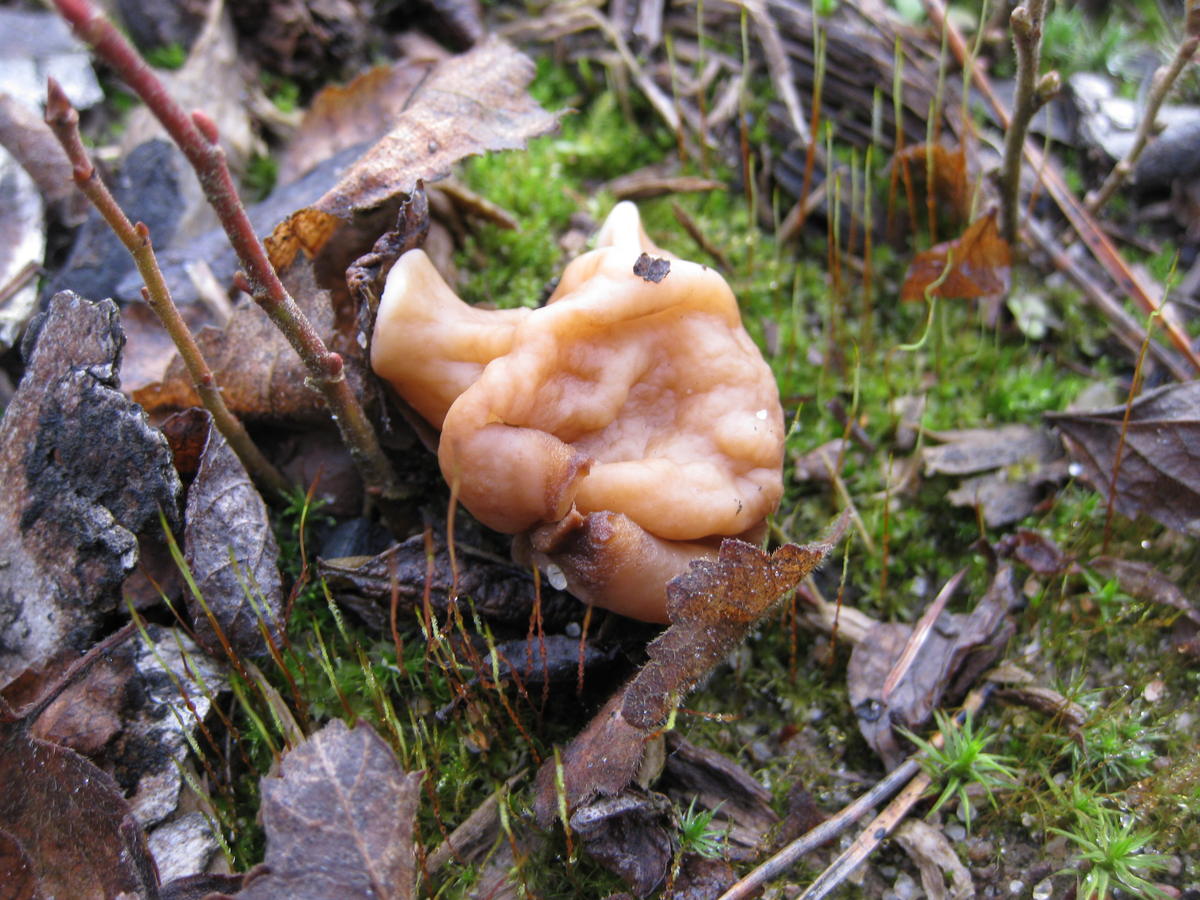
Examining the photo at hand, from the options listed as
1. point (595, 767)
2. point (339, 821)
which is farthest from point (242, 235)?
point (595, 767)

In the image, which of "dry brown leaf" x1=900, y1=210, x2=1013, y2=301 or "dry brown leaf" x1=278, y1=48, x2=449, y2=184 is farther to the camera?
"dry brown leaf" x1=278, y1=48, x2=449, y2=184

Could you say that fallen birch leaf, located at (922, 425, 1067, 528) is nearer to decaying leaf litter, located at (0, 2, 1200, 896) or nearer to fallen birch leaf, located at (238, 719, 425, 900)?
decaying leaf litter, located at (0, 2, 1200, 896)

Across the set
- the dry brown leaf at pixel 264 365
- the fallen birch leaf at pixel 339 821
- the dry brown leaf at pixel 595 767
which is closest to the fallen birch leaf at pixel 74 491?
the dry brown leaf at pixel 264 365

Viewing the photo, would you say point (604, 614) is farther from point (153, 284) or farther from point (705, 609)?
point (153, 284)

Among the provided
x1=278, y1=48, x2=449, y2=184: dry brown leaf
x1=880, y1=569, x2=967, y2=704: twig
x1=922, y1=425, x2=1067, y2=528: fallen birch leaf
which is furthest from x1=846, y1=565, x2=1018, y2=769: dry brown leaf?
x1=278, y1=48, x2=449, y2=184: dry brown leaf

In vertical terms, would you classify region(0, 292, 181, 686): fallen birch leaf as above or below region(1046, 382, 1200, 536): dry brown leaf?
above

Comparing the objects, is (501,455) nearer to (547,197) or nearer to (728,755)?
(728,755)
